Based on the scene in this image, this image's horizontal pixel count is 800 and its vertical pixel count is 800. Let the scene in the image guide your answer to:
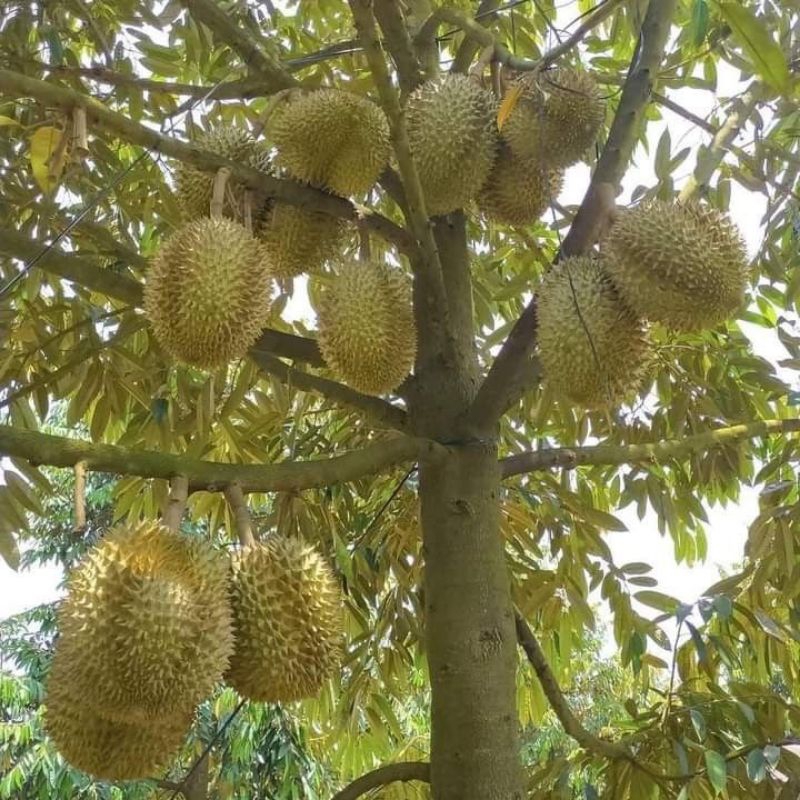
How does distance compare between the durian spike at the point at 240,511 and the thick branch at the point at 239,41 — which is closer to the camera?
the durian spike at the point at 240,511

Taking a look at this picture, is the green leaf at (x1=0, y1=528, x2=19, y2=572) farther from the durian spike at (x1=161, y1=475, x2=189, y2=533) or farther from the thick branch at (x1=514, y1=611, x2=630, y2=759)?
the thick branch at (x1=514, y1=611, x2=630, y2=759)

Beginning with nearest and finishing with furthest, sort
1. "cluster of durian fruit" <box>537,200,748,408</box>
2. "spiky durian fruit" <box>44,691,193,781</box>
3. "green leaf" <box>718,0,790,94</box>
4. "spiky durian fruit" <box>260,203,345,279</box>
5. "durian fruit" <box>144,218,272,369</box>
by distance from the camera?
"green leaf" <box>718,0,790,94</box> → "spiky durian fruit" <box>44,691,193,781</box> → "durian fruit" <box>144,218,272,369</box> → "cluster of durian fruit" <box>537,200,748,408</box> → "spiky durian fruit" <box>260,203,345,279</box>

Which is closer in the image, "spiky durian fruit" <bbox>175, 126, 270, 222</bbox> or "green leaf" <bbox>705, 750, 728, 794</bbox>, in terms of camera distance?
"green leaf" <bbox>705, 750, 728, 794</bbox>

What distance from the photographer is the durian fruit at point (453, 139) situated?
1398 mm

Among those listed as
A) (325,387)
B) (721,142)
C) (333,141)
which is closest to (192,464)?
(325,387)

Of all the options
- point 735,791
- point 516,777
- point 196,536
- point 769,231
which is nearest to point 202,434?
point 196,536

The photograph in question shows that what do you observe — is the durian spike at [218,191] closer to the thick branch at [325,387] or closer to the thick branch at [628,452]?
the thick branch at [325,387]

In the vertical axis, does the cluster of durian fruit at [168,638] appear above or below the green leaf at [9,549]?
below

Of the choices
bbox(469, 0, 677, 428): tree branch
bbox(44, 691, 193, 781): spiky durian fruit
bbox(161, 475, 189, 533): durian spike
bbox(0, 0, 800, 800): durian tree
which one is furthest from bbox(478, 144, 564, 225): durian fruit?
bbox(44, 691, 193, 781): spiky durian fruit

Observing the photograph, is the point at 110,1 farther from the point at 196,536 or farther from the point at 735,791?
the point at 735,791

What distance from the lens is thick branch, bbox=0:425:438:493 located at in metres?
0.84

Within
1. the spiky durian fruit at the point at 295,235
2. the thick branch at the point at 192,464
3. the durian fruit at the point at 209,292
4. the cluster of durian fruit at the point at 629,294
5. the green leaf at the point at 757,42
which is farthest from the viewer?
the spiky durian fruit at the point at 295,235

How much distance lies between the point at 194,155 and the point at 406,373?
1.50 feet

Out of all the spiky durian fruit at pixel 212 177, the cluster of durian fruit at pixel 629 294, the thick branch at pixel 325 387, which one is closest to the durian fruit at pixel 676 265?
the cluster of durian fruit at pixel 629 294
